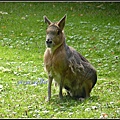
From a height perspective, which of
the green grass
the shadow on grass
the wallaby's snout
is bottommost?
the shadow on grass

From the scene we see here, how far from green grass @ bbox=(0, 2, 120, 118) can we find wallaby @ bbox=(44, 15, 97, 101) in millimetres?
261

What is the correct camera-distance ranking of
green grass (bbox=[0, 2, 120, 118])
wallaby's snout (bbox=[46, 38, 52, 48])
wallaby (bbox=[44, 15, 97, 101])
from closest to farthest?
green grass (bbox=[0, 2, 120, 118])
wallaby's snout (bbox=[46, 38, 52, 48])
wallaby (bbox=[44, 15, 97, 101])

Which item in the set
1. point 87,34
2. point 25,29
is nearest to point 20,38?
point 25,29

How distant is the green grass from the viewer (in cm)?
737

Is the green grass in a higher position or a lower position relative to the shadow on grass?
higher

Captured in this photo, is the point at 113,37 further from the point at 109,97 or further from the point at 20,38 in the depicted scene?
the point at 109,97

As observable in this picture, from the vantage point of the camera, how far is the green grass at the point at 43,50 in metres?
7.37

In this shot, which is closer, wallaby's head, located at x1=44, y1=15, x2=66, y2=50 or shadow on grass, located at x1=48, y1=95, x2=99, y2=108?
wallaby's head, located at x1=44, y1=15, x2=66, y2=50

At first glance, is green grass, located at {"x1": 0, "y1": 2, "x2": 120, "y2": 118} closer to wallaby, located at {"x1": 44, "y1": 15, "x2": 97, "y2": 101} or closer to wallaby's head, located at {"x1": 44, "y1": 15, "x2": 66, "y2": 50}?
wallaby, located at {"x1": 44, "y1": 15, "x2": 97, "y2": 101}

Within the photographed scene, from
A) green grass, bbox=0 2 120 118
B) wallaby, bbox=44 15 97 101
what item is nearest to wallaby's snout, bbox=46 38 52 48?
wallaby, bbox=44 15 97 101

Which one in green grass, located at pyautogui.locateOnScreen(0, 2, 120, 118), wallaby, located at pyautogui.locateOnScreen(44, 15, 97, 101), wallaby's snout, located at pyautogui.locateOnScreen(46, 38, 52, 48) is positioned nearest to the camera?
green grass, located at pyautogui.locateOnScreen(0, 2, 120, 118)

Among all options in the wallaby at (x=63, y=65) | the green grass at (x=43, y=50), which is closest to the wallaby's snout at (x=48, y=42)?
the wallaby at (x=63, y=65)

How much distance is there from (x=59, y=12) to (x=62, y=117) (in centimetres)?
1459

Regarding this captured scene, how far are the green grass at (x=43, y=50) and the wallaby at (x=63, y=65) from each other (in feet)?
0.86
